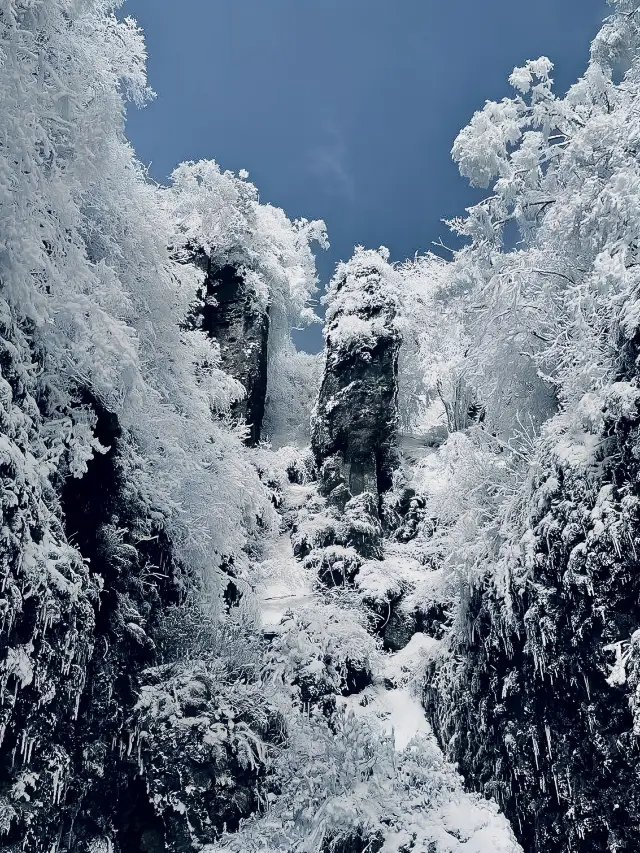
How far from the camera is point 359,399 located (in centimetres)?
1797

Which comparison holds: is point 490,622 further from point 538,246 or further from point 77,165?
point 77,165

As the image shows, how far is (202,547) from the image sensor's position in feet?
31.6

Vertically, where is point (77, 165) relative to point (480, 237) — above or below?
below

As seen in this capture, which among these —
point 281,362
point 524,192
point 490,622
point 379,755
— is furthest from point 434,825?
point 281,362

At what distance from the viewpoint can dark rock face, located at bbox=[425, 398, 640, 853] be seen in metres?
5.82

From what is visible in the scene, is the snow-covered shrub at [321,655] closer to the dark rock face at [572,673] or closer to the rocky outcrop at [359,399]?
the dark rock face at [572,673]

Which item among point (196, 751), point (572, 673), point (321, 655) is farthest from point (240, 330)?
point (572, 673)

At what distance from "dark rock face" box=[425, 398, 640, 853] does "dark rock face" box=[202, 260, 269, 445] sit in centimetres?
1231

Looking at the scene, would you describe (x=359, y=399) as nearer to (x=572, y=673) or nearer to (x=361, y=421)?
(x=361, y=421)

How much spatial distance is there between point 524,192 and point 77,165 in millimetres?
8987

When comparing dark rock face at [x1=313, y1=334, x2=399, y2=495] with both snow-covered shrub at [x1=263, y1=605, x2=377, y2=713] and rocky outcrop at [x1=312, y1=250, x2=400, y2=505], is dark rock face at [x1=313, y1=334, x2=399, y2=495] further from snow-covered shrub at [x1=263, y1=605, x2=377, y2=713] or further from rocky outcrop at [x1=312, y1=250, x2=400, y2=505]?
snow-covered shrub at [x1=263, y1=605, x2=377, y2=713]

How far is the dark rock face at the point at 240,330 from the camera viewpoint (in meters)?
19.0

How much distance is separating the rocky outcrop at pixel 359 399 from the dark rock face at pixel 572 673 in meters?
9.05

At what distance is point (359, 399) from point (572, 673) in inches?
479
